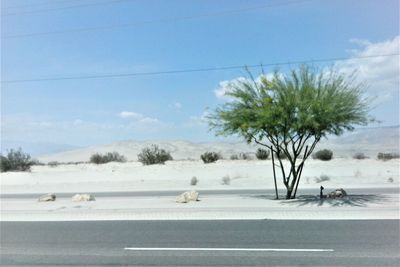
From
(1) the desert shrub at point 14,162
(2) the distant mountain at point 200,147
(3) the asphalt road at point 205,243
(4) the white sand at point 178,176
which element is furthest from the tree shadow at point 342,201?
(2) the distant mountain at point 200,147

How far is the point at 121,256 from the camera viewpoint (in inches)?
386

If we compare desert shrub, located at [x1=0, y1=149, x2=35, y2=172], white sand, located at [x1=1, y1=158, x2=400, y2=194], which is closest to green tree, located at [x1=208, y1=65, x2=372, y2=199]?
white sand, located at [x1=1, y1=158, x2=400, y2=194]

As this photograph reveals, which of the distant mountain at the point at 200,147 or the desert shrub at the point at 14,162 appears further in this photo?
the distant mountain at the point at 200,147

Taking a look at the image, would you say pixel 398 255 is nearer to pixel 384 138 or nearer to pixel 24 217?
pixel 24 217

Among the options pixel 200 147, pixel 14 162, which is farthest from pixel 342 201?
pixel 200 147

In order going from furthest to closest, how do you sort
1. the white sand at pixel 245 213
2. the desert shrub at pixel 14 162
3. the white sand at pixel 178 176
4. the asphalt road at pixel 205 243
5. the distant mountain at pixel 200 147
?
the distant mountain at pixel 200 147
the desert shrub at pixel 14 162
the white sand at pixel 178 176
the white sand at pixel 245 213
the asphalt road at pixel 205 243

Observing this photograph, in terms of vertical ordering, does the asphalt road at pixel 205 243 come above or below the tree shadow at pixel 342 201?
below

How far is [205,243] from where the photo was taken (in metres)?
11.0

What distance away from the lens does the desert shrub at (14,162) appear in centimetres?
5231

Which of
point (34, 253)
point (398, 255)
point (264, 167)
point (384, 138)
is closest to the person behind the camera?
point (398, 255)

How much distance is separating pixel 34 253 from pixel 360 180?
29.6 meters

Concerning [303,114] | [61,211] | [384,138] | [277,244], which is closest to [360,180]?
[303,114]

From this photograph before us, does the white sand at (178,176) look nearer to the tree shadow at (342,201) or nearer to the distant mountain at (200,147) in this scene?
the tree shadow at (342,201)

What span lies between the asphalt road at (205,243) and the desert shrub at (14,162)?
3999cm
